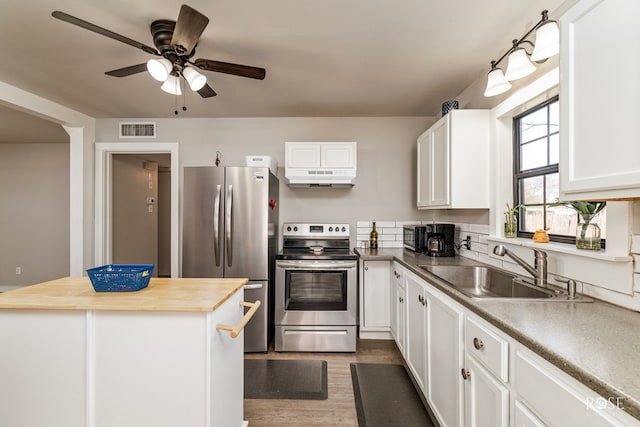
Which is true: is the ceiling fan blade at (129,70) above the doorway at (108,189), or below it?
above

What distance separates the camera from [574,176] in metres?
1.10

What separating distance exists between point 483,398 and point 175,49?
2.32 metres

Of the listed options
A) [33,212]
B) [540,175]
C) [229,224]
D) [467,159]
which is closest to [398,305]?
[467,159]

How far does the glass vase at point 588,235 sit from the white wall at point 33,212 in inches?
255

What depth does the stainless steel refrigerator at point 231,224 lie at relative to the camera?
2736 millimetres

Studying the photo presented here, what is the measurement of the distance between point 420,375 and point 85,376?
185 cm

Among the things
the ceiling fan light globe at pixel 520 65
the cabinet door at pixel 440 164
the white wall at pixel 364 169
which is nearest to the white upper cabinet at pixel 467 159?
the cabinet door at pixel 440 164

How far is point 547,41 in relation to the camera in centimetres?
140

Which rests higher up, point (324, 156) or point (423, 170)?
point (324, 156)

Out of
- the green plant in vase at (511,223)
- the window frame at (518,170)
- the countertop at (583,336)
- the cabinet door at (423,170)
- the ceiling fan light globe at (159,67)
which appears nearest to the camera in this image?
the countertop at (583,336)

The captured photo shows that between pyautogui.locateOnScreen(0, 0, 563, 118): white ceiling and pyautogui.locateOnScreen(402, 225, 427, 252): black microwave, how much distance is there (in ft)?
4.33

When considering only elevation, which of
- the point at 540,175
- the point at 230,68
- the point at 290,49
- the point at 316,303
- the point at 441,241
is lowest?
the point at 316,303

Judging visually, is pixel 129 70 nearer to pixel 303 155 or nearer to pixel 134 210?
pixel 303 155

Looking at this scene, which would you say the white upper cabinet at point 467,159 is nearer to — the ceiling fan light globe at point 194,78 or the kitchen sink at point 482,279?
the kitchen sink at point 482,279
